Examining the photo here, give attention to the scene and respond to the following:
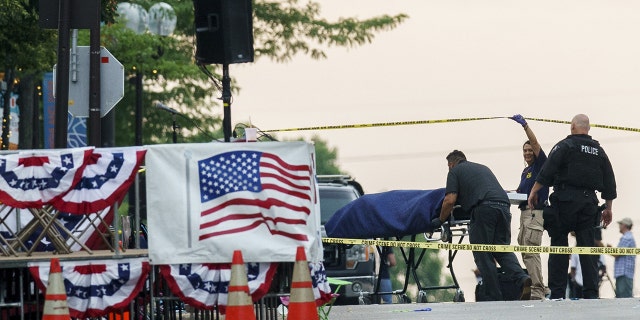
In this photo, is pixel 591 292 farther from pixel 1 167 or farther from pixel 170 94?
pixel 170 94

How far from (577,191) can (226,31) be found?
3979 millimetres

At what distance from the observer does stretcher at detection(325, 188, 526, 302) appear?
731 inches

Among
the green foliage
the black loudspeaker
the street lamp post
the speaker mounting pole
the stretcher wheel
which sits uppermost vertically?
the street lamp post

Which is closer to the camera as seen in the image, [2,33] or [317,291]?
[317,291]

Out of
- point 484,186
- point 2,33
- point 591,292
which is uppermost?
point 2,33

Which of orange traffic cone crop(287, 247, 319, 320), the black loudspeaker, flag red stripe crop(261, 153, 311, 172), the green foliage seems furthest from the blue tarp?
the green foliage

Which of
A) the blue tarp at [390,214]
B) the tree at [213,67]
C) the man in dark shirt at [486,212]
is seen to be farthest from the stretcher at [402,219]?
the tree at [213,67]

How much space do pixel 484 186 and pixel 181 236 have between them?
263 inches

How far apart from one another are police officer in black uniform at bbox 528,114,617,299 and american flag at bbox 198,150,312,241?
6340 mm

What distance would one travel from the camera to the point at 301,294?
37.4 feet

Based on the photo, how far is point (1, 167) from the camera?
38.3 feet

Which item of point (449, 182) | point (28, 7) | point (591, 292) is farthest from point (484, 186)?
point (28, 7)

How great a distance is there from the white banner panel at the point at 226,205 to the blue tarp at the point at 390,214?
7.01m

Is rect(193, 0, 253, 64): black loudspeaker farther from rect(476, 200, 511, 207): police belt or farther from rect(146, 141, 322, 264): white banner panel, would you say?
rect(146, 141, 322, 264): white banner panel
